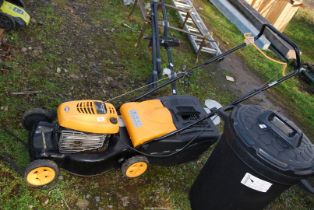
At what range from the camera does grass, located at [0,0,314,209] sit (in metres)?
3.54

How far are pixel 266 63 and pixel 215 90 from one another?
1939 mm

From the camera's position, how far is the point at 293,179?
8.95ft

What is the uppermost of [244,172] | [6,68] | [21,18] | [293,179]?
[293,179]

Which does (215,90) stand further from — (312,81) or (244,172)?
(244,172)

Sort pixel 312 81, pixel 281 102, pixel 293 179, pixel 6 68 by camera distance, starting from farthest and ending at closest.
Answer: pixel 312 81
pixel 281 102
pixel 6 68
pixel 293 179

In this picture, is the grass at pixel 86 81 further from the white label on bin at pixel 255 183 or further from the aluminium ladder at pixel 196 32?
the white label on bin at pixel 255 183

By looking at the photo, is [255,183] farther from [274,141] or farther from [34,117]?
[34,117]

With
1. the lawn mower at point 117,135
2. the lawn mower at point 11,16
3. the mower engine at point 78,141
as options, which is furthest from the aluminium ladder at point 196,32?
the mower engine at point 78,141

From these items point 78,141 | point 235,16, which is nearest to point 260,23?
point 235,16

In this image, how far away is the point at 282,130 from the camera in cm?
285

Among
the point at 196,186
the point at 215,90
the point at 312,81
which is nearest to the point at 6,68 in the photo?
the point at 196,186

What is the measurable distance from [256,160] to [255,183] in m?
0.25

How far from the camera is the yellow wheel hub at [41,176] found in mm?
3172

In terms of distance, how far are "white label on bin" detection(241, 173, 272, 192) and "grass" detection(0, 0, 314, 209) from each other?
3.63 feet
